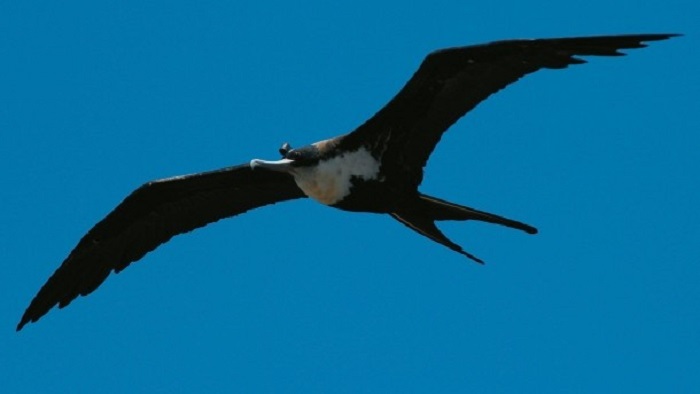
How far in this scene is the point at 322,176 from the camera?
834 centimetres

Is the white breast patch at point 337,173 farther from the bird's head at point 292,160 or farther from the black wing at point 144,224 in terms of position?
the black wing at point 144,224

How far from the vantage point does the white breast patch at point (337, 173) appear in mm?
8273

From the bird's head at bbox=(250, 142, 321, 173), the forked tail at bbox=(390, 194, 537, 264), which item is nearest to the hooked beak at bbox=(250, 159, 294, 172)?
the bird's head at bbox=(250, 142, 321, 173)

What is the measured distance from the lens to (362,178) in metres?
8.28

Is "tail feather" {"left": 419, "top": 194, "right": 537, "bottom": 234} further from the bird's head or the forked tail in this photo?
the bird's head

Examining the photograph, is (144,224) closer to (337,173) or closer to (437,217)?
(337,173)

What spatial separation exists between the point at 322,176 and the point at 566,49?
1.64m

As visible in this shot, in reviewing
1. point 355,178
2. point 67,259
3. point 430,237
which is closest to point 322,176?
point 355,178

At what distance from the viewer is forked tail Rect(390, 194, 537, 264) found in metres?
8.25

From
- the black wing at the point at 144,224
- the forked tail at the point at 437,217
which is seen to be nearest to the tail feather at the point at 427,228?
the forked tail at the point at 437,217

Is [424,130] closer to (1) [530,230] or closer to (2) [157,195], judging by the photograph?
(1) [530,230]

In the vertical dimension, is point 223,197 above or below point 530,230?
above

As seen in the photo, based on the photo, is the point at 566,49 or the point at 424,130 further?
the point at 424,130

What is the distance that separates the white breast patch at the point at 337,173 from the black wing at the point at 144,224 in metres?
0.81
